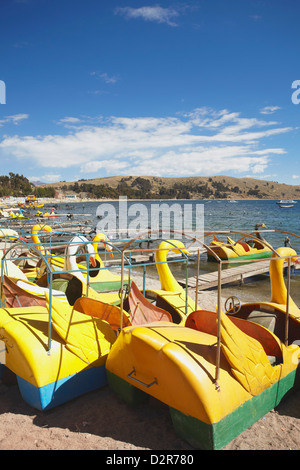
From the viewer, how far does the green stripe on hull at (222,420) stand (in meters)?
3.95

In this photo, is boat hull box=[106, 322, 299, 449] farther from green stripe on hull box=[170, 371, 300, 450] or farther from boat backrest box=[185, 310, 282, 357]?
boat backrest box=[185, 310, 282, 357]

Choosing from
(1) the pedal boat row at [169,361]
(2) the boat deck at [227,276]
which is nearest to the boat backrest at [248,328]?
(1) the pedal boat row at [169,361]

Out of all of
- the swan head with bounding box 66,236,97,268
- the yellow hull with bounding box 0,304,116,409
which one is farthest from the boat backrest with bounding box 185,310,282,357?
the swan head with bounding box 66,236,97,268

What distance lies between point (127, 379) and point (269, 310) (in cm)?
306

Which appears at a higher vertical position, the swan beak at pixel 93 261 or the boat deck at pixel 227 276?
the swan beak at pixel 93 261

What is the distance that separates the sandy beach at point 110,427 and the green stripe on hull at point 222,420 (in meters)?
0.13

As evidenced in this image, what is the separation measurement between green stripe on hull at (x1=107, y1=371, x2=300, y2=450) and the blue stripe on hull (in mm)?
438

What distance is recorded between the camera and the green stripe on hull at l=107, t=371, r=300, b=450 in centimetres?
395

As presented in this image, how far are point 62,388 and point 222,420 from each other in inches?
94.7

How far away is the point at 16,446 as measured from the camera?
420 cm

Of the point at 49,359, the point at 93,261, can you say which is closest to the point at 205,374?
the point at 49,359

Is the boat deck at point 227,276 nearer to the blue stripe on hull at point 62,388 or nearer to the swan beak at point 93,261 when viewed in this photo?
the swan beak at point 93,261

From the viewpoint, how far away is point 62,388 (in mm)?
5020

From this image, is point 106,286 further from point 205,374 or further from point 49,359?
point 205,374
